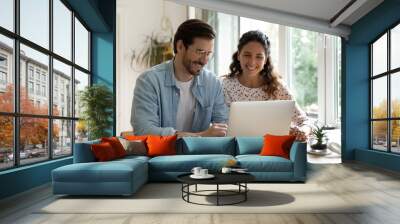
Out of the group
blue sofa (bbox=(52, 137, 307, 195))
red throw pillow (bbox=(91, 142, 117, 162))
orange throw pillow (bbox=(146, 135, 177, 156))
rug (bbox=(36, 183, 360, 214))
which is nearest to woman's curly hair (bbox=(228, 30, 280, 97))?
blue sofa (bbox=(52, 137, 307, 195))

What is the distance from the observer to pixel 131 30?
11602 mm

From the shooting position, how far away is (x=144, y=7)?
11.6 meters

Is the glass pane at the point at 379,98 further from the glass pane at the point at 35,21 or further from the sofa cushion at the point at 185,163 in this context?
the glass pane at the point at 35,21

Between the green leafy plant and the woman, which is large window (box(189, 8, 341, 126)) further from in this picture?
the woman

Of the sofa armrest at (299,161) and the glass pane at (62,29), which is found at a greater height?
the glass pane at (62,29)

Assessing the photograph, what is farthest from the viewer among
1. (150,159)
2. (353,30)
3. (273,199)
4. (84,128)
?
(353,30)

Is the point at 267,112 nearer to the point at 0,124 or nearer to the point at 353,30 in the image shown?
the point at 0,124

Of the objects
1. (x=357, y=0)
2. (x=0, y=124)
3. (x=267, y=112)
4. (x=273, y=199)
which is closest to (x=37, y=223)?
(x=0, y=124)

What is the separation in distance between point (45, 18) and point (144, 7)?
584 cm

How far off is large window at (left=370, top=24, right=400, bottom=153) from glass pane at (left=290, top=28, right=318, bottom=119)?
131 inches

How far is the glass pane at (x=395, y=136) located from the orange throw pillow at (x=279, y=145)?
2482mm

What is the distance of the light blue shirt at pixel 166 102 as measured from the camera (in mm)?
5871

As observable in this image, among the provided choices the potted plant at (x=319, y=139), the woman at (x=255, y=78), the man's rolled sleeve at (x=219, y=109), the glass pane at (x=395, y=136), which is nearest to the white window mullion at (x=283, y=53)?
the potted plant at (x=319, y=139)

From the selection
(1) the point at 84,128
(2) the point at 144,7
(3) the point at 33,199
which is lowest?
(3) the point at 33,199
